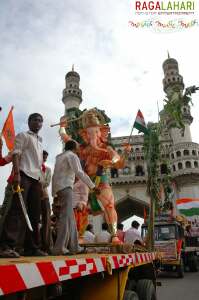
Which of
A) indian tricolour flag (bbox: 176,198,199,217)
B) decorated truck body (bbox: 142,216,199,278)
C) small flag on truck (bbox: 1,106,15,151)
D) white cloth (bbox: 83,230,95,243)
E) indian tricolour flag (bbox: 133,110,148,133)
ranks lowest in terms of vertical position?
decorated truck body (bbox: 142,216,199,278)

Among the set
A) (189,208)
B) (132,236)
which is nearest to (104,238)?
(132,236)

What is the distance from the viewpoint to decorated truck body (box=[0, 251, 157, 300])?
1597 mm

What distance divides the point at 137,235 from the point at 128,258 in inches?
187

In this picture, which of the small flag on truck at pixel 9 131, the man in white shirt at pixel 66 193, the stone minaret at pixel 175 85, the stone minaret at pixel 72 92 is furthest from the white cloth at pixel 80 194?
the stone minaret at pixel 72 92

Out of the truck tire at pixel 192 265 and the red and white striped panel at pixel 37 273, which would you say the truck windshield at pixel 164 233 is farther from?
the red and white striped panel at pixel 37 273

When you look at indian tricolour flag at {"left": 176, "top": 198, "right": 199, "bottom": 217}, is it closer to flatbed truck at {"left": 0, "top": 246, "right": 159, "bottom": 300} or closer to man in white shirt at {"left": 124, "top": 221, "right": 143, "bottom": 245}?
man in white shirt at {"left": 124, "top": 221, "right": 143, "bottom": 245}

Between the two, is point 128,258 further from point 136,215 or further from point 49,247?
point 136,215

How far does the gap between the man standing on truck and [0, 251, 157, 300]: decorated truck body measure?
530 millimetres

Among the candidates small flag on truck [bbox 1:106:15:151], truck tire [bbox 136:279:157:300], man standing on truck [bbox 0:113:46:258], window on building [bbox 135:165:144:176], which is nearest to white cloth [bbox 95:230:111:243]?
truck tire [bbox 136:279:157:300]

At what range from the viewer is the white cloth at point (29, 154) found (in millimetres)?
3364

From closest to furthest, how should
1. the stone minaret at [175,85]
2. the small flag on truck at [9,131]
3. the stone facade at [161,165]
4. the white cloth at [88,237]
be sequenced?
the small flag on truck at [9,131] → the white cloth at [88,237] → the stone facade at [161,165] → the stone minaret at [175,85]

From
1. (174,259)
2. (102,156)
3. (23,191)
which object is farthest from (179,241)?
(23,191)

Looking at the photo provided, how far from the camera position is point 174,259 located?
12703 millimetres

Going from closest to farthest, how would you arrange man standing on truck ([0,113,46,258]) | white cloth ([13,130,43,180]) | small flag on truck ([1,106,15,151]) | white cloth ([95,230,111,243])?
1. man standing on truck ([0,113,46,258])
2. white cloth ([13,130,43,180])
3. small flag on truck ([1,106,15,151])
4. white cloth ([95,230,111,243])
